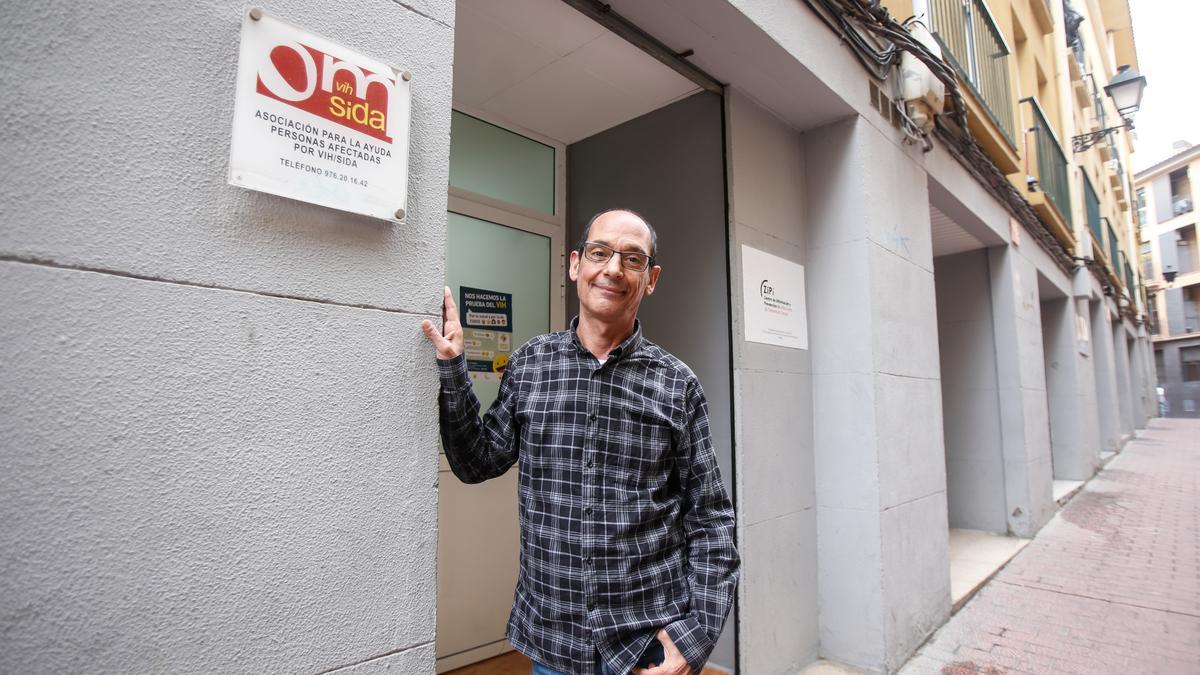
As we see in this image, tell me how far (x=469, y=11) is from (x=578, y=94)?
3.12ft

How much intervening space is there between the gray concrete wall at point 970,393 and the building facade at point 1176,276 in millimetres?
30127

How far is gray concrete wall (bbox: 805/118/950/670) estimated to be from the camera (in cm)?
356

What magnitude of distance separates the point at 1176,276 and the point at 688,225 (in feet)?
121

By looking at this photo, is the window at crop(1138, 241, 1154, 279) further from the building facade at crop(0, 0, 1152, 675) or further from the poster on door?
the poster on door

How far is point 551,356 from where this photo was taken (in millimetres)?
1860

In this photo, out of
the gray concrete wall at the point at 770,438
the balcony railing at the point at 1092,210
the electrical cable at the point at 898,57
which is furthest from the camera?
the balcony railing at the point at 1092,210

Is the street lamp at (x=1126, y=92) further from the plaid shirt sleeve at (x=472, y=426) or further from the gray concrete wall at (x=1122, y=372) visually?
the plaid shirt sleeve at (x=472, y=426)

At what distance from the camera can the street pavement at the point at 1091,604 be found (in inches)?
147

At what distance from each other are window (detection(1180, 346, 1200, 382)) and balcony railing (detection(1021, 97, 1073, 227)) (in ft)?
94.9

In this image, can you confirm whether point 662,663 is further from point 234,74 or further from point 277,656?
point 234,74

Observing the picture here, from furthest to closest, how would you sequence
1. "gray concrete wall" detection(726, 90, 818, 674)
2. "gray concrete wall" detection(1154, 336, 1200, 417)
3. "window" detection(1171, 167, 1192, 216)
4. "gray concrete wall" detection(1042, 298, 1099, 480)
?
"window" detection(1171, 167, 1192, 216), "gray concrete wall" detection(1154, 336, 1200, 417), "gray concrete wall" detection(1042, 298, 1099, 480), "gray concrete wall" detection(726, 90, 818, 674)

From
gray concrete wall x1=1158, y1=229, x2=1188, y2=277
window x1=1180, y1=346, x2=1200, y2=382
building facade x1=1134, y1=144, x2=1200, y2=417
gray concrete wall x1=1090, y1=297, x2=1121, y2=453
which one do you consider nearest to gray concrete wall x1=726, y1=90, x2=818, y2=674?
gray concrete wall x1=1090, y1=297, x2=1121, y2=453

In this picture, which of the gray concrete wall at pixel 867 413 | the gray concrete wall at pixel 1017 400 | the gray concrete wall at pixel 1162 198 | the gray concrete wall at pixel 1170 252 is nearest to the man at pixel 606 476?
the gray concrete wall at pixel 867 413

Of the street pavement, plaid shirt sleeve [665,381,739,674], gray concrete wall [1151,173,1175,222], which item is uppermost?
gray concrete wall [1151,173,1175,222]
